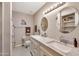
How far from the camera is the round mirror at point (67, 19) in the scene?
1909 millimetres

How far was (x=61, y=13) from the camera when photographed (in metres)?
2.40

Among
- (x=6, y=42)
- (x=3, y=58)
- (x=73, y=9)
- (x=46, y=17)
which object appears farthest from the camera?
(x=46, y=17)

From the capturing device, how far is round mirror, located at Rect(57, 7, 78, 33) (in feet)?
6.26

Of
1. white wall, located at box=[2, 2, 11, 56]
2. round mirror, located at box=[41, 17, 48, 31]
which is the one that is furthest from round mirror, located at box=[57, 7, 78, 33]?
white wall, located at box=[2, 2, 11, 56]

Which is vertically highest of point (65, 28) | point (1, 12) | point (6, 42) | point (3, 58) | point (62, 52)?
point (1, 12)

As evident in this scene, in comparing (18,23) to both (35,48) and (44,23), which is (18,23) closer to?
(44,23)

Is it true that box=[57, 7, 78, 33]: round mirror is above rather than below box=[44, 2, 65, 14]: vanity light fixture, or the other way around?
below

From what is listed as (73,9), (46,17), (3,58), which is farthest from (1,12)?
(46,17)

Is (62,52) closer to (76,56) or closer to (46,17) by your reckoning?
(76,56)

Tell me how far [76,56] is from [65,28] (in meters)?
0.83

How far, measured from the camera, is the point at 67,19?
216cm

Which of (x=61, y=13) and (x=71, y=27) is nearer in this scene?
(x=71, y=27)

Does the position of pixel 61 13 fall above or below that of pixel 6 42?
above

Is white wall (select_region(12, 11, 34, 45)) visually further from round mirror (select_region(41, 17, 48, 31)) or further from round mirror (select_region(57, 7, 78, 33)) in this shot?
round mirror (select_region(57, 7, 78, 33))
